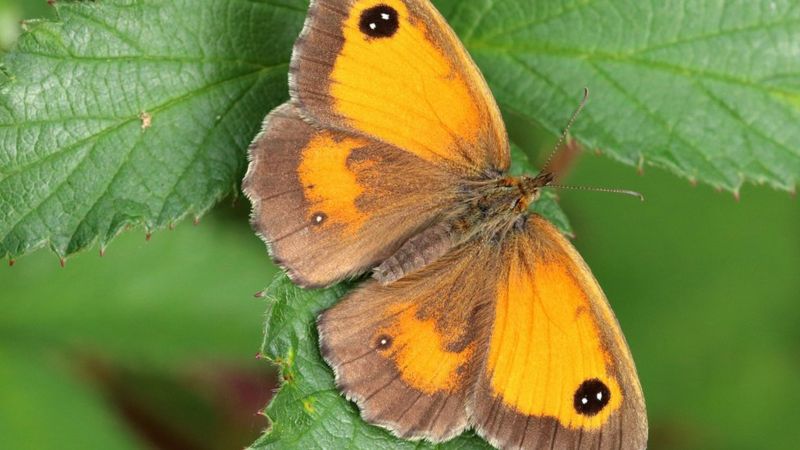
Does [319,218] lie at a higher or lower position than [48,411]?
higher

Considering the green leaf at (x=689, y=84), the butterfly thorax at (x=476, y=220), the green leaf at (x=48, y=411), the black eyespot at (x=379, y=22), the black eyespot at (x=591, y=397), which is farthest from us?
the green leaf at (x=48, y=411)

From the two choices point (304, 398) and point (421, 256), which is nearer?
point (304, 398)

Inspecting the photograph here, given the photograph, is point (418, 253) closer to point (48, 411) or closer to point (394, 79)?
point (394, 79)

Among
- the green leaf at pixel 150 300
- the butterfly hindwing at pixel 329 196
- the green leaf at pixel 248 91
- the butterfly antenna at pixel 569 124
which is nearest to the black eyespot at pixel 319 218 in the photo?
the butterfly hindwing at pixel 329 196

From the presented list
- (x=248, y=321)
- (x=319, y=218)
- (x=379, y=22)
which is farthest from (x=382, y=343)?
(x=248, y=321)

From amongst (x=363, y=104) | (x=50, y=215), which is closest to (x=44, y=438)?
(x=50, y=215)

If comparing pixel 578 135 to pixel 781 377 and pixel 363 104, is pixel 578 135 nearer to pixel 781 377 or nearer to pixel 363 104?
pixel 363 104

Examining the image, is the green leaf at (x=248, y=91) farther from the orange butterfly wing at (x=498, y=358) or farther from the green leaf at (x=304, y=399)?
the orange butterfly wing at (x=498, y=358)
